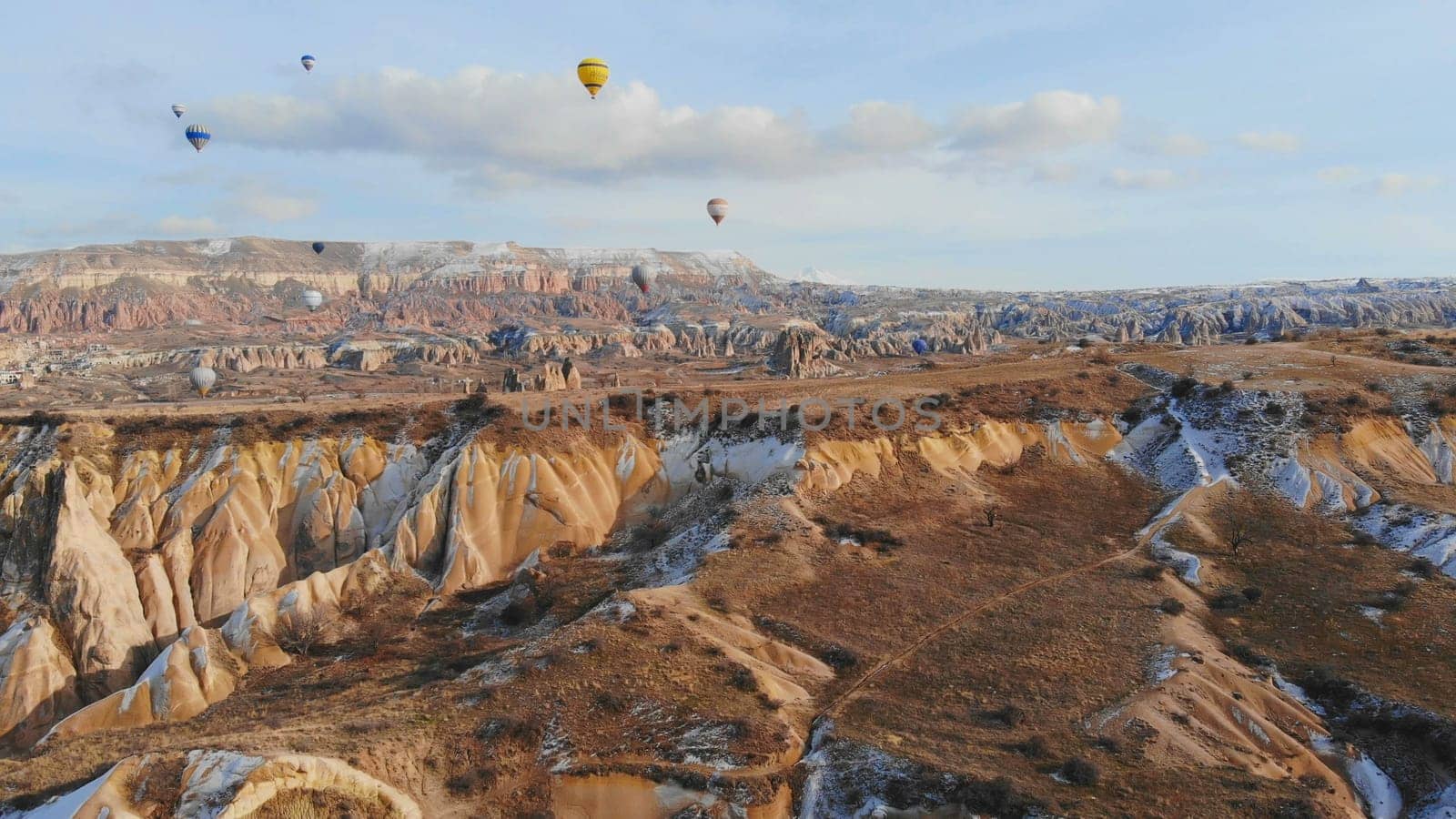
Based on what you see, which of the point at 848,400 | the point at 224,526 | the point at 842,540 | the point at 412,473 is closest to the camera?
the point at 842,540

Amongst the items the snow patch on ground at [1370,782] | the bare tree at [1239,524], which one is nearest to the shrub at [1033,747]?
the snow patch on ground at [1370,782]

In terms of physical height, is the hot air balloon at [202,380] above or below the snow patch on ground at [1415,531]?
below

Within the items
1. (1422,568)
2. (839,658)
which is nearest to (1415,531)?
(1422,568)

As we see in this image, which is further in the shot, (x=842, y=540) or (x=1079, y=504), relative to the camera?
(x=1079, y=504)

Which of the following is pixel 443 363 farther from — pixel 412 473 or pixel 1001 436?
pixel 1001 436

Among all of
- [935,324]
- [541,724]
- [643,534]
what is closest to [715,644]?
[541,724]

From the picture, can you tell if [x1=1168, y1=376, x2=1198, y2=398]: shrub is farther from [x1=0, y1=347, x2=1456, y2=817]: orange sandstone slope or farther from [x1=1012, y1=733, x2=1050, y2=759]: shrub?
[x1=1012, y1=733, x2=1050, y2=759]: shrub

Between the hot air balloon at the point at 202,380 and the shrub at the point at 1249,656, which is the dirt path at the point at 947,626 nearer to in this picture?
the shrub at the point at 1249,656
